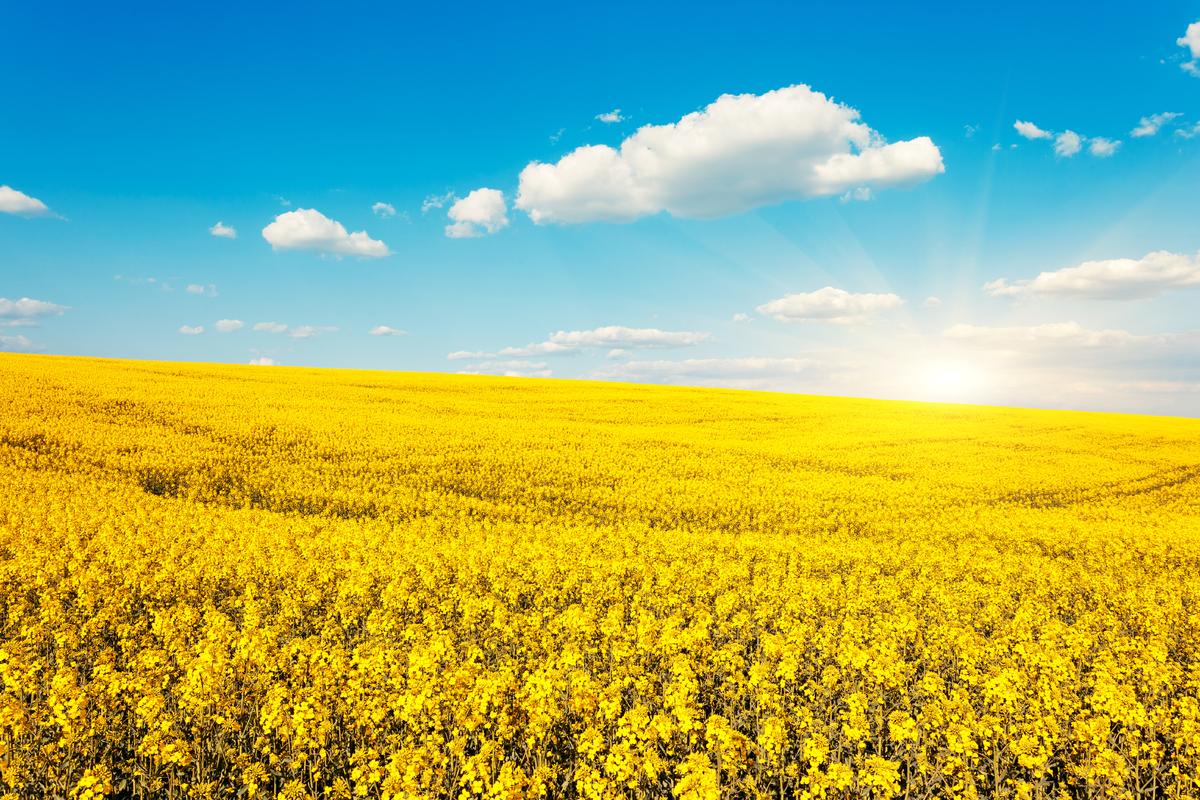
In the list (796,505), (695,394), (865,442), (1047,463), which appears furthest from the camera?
(695,394)

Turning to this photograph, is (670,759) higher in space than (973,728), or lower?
lower

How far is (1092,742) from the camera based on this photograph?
6285 mm

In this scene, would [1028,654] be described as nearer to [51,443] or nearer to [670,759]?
[670,759]

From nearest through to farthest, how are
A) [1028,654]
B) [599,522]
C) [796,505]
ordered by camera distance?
1. [1028,654]
2. [599,522]
3. [796,505]

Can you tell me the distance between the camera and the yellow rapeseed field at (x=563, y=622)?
6.15 meters

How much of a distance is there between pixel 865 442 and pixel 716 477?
16.6m

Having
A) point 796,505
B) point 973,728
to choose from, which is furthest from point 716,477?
point 973,728

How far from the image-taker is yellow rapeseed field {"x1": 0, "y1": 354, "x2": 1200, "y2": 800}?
20.2ft

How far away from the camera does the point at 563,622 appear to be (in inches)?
380

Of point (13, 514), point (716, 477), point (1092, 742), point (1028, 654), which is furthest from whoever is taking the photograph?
point (716, 477)

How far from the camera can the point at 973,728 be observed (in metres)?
6.52

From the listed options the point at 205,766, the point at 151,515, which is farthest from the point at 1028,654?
the point at 151,515

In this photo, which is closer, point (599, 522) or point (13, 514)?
point (13, 514)

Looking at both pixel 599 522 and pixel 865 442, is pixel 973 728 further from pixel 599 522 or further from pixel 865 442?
pixel 865 442
